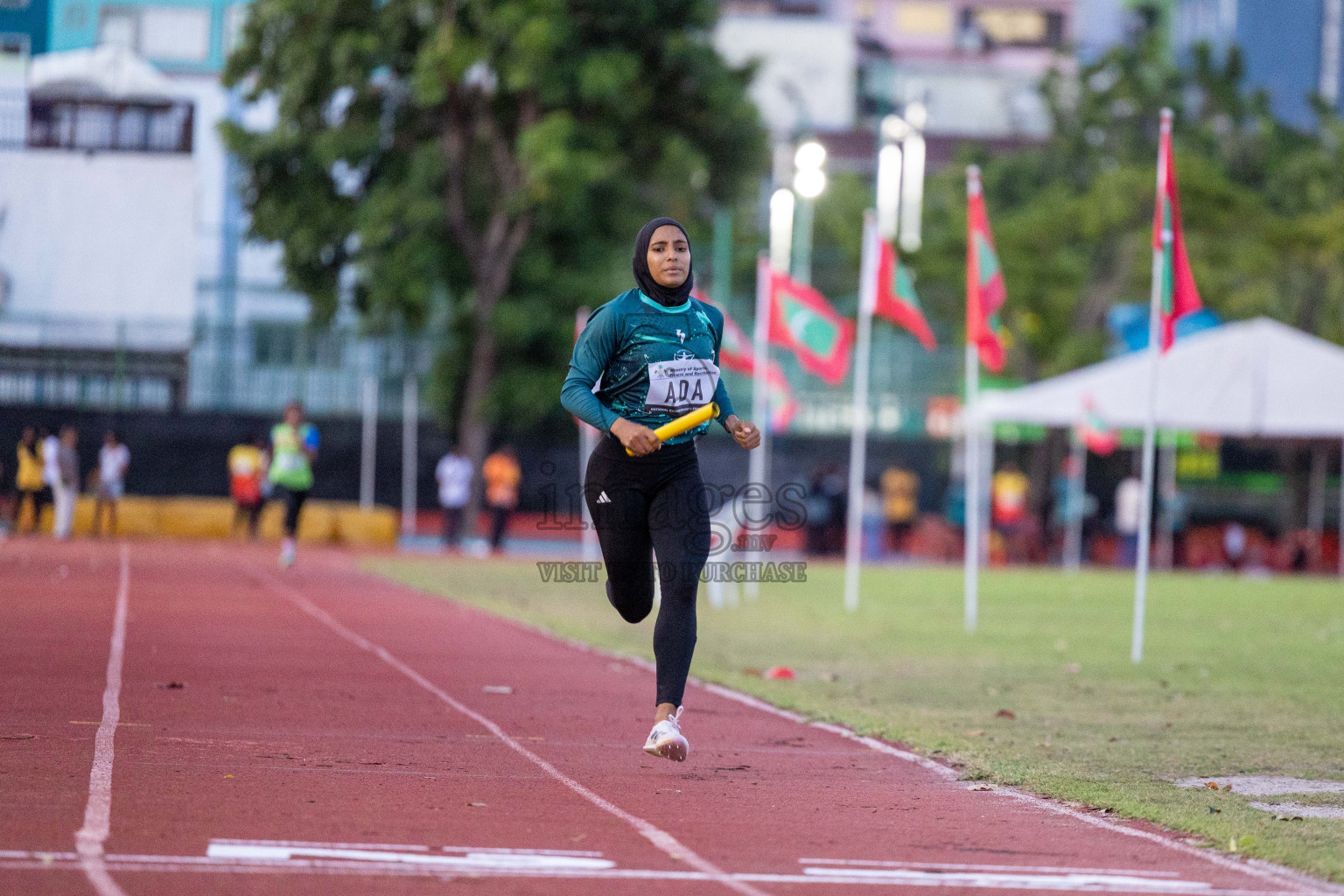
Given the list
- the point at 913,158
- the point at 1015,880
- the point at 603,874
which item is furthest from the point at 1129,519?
the point at 913,158

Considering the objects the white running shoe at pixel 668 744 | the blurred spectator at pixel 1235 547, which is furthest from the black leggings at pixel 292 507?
the blurred spectator at pixel 1235 547

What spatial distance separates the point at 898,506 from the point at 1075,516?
4.87 metres

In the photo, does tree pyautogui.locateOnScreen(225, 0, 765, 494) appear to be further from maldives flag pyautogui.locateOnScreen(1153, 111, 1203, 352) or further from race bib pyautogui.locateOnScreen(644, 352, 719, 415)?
race bib pyautogui.locateOnScreen(644, 352, 719, 415)

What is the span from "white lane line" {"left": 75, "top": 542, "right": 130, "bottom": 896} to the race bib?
262 centimetres

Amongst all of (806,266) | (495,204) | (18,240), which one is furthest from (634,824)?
(806,266)

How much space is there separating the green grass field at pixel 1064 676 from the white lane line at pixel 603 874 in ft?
2.50

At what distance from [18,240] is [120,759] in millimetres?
23501

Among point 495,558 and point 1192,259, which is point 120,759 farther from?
point 1192,259

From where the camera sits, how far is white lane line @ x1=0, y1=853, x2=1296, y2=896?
5.46 m

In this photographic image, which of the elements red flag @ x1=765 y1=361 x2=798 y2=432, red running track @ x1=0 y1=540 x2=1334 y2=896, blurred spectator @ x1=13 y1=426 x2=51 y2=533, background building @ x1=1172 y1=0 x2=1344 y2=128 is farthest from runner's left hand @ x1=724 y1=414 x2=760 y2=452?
background building @ x1=1172 y1=0 x2=1344 y2=128

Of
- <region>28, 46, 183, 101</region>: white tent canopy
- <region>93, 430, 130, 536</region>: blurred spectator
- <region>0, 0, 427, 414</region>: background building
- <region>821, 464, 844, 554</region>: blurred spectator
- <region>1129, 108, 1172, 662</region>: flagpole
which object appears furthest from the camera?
<region>821, 464, 844, 554</region>: blurred spectator

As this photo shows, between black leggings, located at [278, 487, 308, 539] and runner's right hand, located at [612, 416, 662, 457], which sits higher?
runner's right hand, located at [612, 416, 662, 457]

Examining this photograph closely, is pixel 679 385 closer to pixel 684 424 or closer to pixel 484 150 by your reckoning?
pixel 684 424

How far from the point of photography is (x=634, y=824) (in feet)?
21.9
